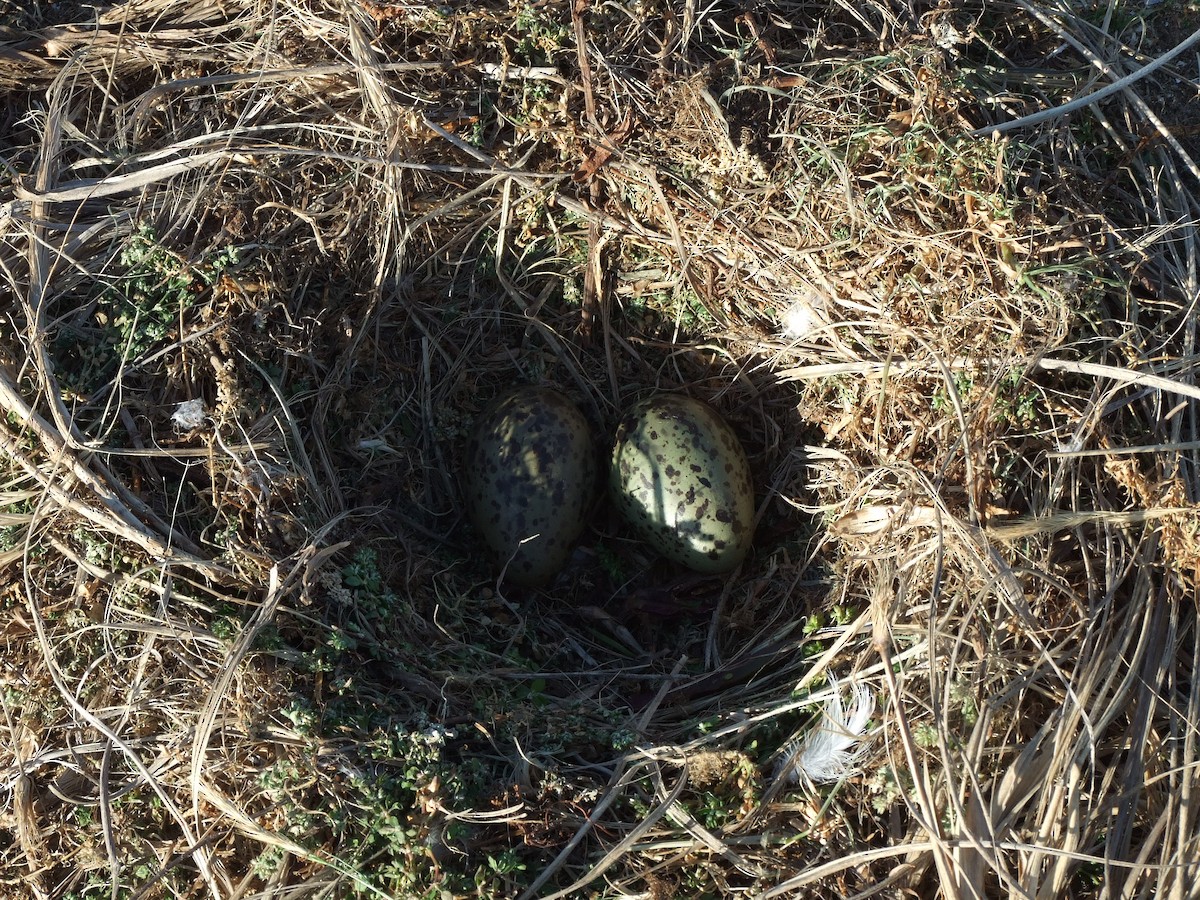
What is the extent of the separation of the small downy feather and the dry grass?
26mm

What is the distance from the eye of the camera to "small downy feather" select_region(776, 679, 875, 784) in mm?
Answer: 2666

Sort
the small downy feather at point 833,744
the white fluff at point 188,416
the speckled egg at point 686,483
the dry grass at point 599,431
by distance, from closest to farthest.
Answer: the dry grass at point 599,431, the small downy feather at point 833,744, the white fluff at point 188,416, the speckled egg at point 686,483

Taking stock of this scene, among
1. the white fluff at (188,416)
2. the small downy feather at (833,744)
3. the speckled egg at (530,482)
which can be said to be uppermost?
the white fluff at (188,416)

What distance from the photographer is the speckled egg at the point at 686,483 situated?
3012mm

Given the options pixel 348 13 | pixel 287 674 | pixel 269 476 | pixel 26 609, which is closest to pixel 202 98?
pixel 348 13

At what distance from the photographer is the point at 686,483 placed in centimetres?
301

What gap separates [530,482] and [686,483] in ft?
1.64

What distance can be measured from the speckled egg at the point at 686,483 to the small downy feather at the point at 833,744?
588 millimetres

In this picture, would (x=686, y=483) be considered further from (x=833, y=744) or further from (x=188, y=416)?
(x=188, y=416)

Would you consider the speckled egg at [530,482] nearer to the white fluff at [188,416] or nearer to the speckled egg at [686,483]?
the speckled egg at [686,483]

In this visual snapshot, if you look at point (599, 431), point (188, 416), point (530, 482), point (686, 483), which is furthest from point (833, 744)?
point (188, 416)

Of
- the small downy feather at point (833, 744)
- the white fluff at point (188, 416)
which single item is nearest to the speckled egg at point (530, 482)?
the white fluff at point (188, 416)

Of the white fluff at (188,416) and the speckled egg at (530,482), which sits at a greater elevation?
the white fluff at (188,416)

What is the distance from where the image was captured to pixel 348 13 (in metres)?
3.19
